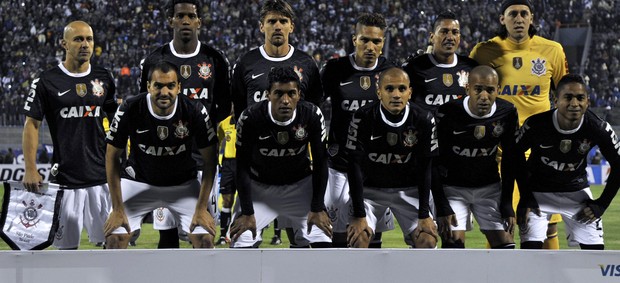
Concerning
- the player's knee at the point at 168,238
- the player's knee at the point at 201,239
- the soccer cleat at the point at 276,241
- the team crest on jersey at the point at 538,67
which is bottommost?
the soccer cleat at the point at 276,241

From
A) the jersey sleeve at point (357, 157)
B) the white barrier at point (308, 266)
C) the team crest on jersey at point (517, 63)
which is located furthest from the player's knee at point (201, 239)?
the team crest on jersey at point (517, 63)

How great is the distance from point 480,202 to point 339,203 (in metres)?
1.13

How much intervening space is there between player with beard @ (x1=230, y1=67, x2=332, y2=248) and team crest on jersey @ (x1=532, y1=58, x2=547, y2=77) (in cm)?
211

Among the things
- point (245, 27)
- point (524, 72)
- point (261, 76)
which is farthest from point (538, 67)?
point (245, 27)

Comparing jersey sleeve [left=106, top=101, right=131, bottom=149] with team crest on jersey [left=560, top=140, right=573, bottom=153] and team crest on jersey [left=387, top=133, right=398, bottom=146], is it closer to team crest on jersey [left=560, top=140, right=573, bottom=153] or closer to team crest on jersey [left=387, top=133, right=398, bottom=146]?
team crest on jersey [left=387, top=133, right=398, bottom=146]

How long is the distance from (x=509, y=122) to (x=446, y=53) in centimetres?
82

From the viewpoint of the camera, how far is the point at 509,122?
23.2 ft

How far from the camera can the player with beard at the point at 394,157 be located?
22.7 ft

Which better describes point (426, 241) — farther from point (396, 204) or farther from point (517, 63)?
point (517, 63)

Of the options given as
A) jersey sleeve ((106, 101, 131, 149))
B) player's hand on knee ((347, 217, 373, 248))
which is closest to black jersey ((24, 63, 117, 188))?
jersey sleeve ((106, 101, 131, 149))

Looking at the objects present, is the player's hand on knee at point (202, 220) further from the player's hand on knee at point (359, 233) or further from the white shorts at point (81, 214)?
the white shorts at point (81, 214)

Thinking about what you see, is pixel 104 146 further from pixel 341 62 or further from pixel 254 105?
pixel 341 62

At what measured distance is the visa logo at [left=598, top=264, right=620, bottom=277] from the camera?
17.6ft

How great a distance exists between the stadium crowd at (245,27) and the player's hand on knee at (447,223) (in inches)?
918
